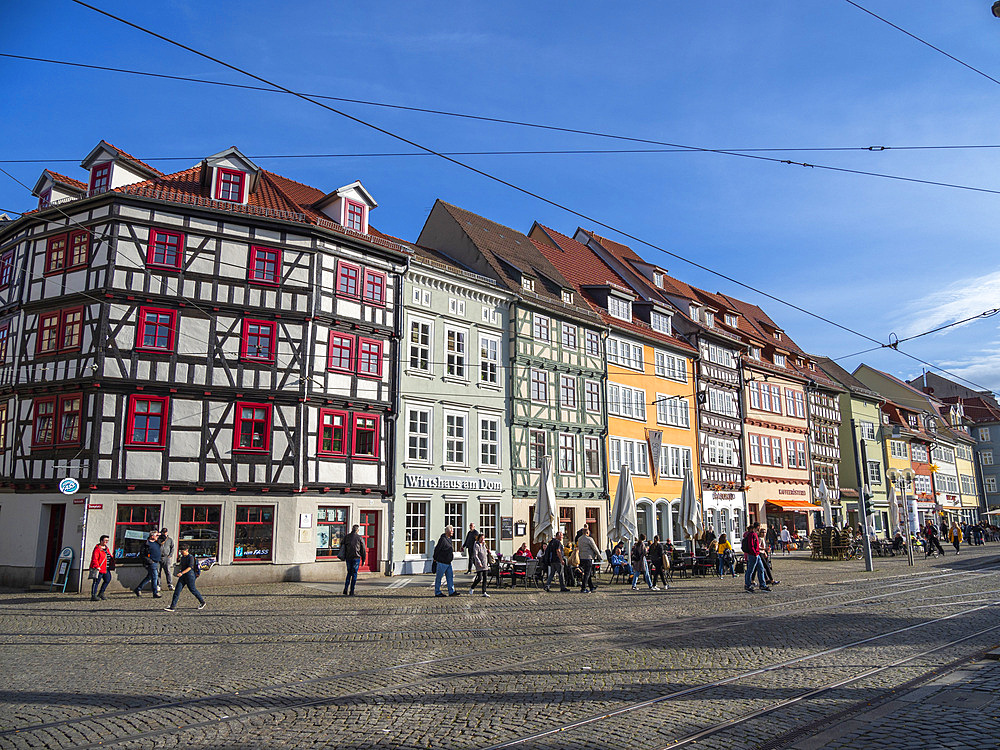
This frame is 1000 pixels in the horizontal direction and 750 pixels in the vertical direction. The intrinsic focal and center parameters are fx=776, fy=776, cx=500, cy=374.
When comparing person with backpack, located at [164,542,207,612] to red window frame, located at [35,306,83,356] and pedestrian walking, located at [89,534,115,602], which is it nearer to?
pedestrian walking, located at [89,534,115,602]

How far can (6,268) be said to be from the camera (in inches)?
1078

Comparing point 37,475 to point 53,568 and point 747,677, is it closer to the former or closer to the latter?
point 53,568

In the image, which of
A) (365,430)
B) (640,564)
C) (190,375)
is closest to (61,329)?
(190,375)

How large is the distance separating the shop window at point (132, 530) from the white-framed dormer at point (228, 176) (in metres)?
10.5

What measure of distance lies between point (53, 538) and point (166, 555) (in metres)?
4.23

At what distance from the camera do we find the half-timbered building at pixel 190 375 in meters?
23.4

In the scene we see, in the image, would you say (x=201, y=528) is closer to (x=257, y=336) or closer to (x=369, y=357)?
(x=257, y=336)

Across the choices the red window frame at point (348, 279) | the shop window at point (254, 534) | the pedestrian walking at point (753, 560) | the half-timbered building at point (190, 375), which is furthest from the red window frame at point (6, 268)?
the pedestrian walking at point (753, 560)

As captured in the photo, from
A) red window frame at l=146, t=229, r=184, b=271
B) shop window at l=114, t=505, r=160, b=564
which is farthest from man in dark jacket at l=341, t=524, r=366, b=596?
red window frame at l=146, t=229, r=184, b=271

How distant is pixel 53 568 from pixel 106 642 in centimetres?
1251

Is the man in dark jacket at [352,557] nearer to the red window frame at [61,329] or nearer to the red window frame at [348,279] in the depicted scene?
the red window frame at [348,279]

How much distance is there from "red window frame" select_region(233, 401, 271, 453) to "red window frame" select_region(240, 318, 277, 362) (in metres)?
1.54

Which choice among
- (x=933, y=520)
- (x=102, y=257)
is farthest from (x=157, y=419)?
(x=933, y=520)

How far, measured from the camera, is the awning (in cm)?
4816
